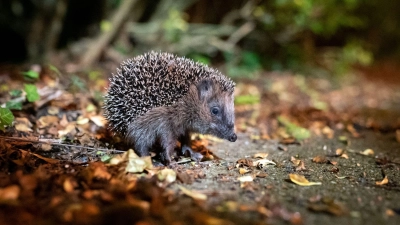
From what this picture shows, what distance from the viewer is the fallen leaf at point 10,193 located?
2901 mm

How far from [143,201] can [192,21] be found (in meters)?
9.99

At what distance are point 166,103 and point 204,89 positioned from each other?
475 millimetres

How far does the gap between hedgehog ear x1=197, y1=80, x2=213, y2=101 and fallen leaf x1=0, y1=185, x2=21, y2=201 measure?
2.30 metres

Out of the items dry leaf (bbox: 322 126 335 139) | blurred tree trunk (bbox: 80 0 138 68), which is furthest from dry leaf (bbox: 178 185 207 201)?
blurred tree trunk (bbox: 80 0 138 68)

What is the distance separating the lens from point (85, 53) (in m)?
9.97

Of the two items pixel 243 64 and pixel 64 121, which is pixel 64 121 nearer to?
pixel 64 121

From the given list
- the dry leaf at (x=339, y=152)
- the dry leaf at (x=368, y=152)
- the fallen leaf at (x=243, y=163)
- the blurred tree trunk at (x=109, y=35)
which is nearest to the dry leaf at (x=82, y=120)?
the fallen leaf at (x=243, y=163)

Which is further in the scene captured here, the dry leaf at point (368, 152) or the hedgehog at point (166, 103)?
the dry leaf at point (368, 152)

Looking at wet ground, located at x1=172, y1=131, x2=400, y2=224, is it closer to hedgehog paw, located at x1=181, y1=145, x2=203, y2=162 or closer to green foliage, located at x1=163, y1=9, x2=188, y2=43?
hedgehog paw, located at x1=181, y1=145, x2=203, y2=162

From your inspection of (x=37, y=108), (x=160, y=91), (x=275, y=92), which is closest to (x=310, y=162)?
(x=160, y=91)

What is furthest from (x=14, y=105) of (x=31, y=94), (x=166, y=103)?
(x=166, y=103)

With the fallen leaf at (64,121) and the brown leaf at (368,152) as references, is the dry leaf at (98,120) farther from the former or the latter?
the brown leaf at (368,152)

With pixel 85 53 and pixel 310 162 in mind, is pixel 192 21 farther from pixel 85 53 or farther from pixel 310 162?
pixel 310 162

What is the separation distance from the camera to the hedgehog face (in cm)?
472
